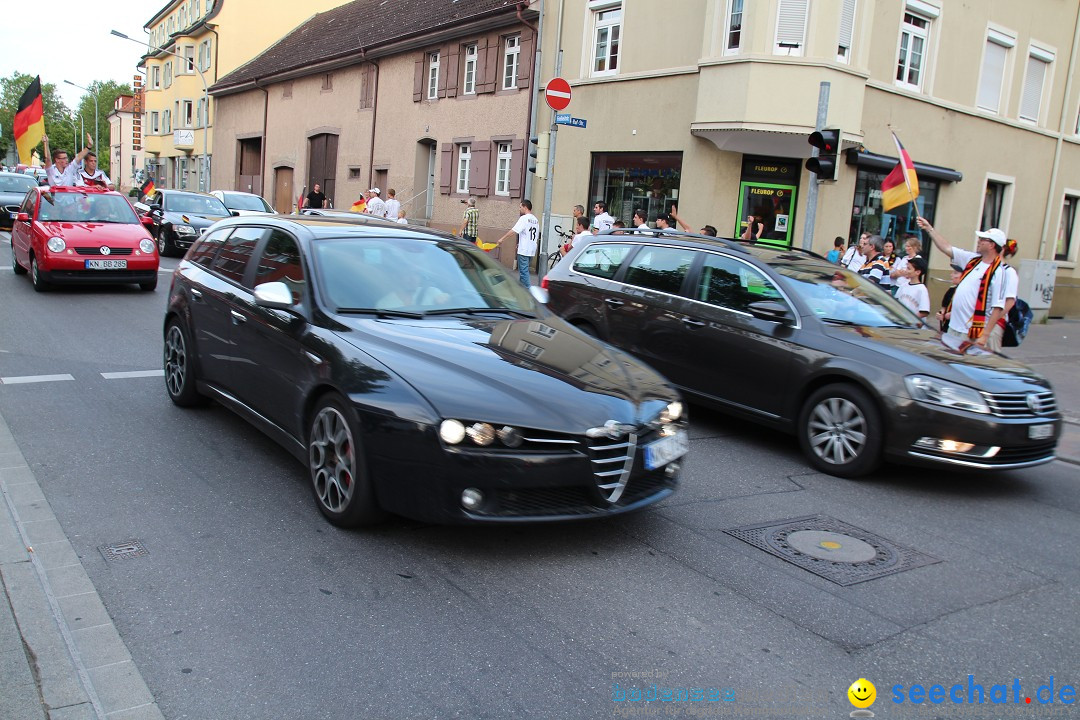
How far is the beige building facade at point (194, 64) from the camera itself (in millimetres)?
44500

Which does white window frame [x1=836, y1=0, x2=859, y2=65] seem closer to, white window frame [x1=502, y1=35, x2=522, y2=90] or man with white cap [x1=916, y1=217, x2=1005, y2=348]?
man with white cap [x1=916, y1=217, x2=1005, y2=348]

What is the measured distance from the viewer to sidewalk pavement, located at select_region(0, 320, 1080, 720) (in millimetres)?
2922

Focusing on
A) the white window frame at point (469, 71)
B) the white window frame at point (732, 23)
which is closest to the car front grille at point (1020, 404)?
the white window frame at point (732, 23)

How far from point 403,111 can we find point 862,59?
51.9 feet

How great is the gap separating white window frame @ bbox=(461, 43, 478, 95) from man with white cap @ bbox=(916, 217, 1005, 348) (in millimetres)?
18550

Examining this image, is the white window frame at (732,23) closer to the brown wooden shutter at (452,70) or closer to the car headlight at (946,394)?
the brown wooden shutter at (452,70)

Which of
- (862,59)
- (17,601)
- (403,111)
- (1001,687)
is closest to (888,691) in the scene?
(1001,687)

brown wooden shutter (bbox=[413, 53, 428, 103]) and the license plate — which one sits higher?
brown wooden shutter (bbox=[413, 53, 428, 103])

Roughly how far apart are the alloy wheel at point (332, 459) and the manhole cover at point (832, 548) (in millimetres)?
2164

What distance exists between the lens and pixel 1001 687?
133 inches

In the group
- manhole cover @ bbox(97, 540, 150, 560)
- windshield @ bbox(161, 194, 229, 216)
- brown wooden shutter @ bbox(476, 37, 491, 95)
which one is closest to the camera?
manhole cover @ bbox(97, 540, 150, 560)

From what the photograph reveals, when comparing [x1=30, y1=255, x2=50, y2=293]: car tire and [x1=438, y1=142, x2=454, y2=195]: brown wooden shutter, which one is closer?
[x1=30, y1=255, x2=50, y2=293]: car tire

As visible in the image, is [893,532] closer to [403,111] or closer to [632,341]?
[632,341]

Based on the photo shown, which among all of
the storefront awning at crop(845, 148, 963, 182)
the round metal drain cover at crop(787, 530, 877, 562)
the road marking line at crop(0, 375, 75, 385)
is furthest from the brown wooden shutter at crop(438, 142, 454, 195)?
the round metal drain cover at crop(787, 530, 877, 562)
